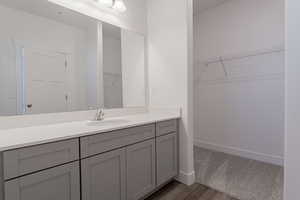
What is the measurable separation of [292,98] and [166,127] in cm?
119

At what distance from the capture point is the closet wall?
2.31 m

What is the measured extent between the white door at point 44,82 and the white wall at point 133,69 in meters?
0.80

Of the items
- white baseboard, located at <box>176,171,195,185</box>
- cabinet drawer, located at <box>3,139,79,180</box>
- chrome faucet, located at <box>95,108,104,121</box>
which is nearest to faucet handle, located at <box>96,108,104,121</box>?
chrome faucet, located at <box>95,108,104,121</box>

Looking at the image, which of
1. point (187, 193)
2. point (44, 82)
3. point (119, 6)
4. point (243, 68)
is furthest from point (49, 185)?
point (243, 68)

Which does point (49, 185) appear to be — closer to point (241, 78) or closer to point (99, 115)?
point (99, 115)

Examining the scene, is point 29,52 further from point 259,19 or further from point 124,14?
point 259,19

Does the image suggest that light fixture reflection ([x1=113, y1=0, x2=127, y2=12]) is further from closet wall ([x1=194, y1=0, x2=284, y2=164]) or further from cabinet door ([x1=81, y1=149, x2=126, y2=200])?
closet wall ([x1=194, y1=0, x2=284, y2=164])

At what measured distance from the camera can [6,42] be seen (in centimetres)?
124

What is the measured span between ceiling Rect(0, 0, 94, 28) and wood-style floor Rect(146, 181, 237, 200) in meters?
2.01

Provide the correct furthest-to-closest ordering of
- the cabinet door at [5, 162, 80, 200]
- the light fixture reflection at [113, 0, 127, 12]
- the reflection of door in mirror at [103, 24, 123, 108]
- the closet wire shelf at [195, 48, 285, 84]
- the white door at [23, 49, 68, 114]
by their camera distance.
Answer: the closet wire shelf at [195, 48, 285, 84]
the reflection of door in mirror at [103, 24, 123, 108]
the light fixture reflection at [113, 0, 127, 12]
the white door at [23, 49, 68, 114]
the cabinet door at [5, 162, 80, 200]

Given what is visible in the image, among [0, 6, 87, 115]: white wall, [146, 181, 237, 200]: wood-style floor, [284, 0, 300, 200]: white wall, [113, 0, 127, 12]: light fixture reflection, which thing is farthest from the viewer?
[113, 0, 127, 12]: light fixture reflection

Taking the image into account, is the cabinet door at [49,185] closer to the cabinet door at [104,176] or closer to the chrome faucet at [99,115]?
the cabinet door at [104,176]

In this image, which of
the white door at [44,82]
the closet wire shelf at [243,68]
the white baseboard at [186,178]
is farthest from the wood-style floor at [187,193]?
the closet wire shelf at [243,68]

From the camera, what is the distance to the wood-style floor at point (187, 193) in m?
1.63
